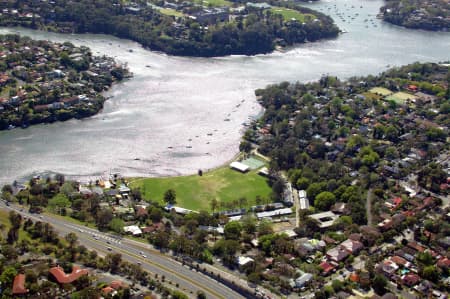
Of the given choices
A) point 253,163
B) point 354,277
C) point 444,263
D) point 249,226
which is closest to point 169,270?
point 249,226

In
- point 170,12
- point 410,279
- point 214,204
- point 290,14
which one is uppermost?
point 290,14

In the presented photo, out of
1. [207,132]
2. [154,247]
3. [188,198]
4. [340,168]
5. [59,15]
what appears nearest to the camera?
[154,247]

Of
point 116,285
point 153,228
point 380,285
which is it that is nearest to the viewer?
point 116,285

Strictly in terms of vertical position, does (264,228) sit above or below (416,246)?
below

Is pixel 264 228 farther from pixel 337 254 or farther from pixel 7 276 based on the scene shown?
pixel 7 276

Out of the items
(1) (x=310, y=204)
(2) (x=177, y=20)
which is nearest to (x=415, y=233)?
(1) (x=310, y=204)

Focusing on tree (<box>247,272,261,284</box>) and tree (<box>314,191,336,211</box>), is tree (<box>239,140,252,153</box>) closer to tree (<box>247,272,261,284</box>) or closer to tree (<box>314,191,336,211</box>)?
tree (<box>314,191,336,211</box>)

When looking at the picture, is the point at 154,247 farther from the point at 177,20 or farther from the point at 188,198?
the point at 177,20
